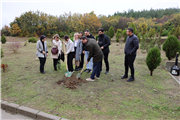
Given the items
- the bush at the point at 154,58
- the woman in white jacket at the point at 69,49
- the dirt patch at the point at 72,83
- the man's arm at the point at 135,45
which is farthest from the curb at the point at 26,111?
the bush at the point at 154,58

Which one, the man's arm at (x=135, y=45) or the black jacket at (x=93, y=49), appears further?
the black jacket at (x=93, y=49)

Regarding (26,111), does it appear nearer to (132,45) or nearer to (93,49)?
(93,49)

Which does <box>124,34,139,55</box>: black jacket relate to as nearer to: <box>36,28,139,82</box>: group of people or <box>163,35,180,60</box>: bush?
<box>36,28,139,82</box>: group of people

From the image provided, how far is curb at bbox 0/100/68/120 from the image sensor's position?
291cm

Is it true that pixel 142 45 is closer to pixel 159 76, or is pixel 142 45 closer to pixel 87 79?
pixel 159 76

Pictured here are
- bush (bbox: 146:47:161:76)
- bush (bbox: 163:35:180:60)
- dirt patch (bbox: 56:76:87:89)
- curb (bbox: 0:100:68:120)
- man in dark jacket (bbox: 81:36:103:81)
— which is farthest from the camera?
bush (bbox: 163:35:180:60)

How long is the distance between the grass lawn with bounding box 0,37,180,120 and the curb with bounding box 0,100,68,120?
0.15m

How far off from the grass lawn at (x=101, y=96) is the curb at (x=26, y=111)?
0.15 meters

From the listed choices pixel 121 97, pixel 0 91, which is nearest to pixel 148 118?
pixel 121 97

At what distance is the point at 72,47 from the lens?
5465 mm

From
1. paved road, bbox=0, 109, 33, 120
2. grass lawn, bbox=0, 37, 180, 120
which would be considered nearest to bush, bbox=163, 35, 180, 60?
grass lawn, bbox=0, 37, 180, 120

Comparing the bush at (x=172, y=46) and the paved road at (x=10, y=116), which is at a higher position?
the bush at (x=172, y=46)

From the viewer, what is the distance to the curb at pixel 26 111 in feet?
9.55

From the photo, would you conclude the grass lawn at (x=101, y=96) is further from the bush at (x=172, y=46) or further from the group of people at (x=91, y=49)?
the bush at (x=172, y=46)
